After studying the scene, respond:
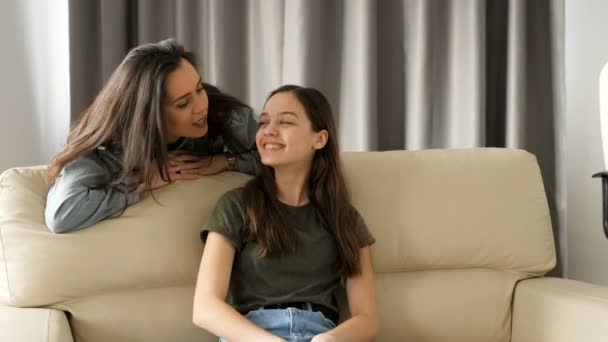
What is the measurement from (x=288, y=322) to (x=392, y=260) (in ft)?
1.26

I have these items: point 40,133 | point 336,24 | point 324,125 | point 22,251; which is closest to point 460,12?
point 336,24

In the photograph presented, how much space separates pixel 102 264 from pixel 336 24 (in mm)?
1173

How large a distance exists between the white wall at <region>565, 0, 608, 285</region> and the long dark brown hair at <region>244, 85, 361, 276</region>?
3.80 feet

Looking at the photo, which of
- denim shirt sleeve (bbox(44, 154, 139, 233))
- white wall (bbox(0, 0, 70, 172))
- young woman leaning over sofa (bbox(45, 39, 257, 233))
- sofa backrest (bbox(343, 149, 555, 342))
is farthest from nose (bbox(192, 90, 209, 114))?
white wall (bbox(0, 0, 70, 172))

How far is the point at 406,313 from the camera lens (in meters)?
1.93

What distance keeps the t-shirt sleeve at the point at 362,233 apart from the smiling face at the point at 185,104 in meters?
0.44

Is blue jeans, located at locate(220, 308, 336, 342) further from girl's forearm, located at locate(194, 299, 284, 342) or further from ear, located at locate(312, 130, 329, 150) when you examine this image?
ear, located at locate(312, 130, 329, 150)

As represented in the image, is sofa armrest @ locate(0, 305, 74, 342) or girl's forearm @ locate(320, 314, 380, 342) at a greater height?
Answer: sofa armrest @ locate(0, 305, 74, 342)

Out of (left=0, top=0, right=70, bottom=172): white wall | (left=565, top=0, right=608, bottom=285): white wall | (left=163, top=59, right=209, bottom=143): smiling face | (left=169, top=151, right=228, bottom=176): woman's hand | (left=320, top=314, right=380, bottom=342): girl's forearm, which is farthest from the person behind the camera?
(left=565, top=0, right=608, bottom=285): white wall

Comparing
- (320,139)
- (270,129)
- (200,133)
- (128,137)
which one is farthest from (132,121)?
(320,139)

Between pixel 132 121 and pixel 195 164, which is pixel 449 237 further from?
pixel 132 121

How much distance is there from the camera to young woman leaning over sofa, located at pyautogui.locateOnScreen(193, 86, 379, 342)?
5.62ft

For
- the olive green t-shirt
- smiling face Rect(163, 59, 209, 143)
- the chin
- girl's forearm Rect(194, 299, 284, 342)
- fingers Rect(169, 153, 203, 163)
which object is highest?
smiling face Rect(163, 59, 209, 143)

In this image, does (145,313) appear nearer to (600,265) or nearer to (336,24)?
→ (336,24)
